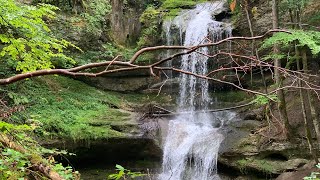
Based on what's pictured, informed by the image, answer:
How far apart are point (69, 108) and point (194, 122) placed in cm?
509

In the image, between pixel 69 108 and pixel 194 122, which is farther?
pixel 194 122

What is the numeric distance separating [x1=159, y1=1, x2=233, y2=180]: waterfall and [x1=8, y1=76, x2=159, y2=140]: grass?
2.09 metres

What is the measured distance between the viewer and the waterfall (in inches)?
437

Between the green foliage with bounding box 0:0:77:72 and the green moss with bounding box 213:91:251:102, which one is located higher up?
the green foliage with bounding box 0:0:77:72

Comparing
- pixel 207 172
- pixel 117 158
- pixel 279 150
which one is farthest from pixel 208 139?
pixel 117 158

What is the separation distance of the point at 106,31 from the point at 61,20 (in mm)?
2805

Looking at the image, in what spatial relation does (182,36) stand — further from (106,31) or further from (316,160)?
(316,160)

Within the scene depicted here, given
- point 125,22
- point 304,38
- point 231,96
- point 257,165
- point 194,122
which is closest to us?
point 304,38

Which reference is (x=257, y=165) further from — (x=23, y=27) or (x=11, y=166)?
(x=11, y=166)

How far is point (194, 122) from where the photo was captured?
13.4 m

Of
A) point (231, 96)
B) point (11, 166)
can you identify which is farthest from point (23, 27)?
point (231, 96)

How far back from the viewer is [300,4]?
884 centimetres

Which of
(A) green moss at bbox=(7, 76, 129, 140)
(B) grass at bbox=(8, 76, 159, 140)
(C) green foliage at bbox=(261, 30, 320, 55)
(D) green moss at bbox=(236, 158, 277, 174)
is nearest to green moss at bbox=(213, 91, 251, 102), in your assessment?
(B) grass at bbox=(8, 76, 159, 140)

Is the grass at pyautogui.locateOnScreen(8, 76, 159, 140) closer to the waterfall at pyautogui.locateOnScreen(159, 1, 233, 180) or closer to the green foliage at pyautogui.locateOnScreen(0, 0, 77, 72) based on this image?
the waterfall at pyautogui.locateOnScreen(159, 1, 233, 180)
